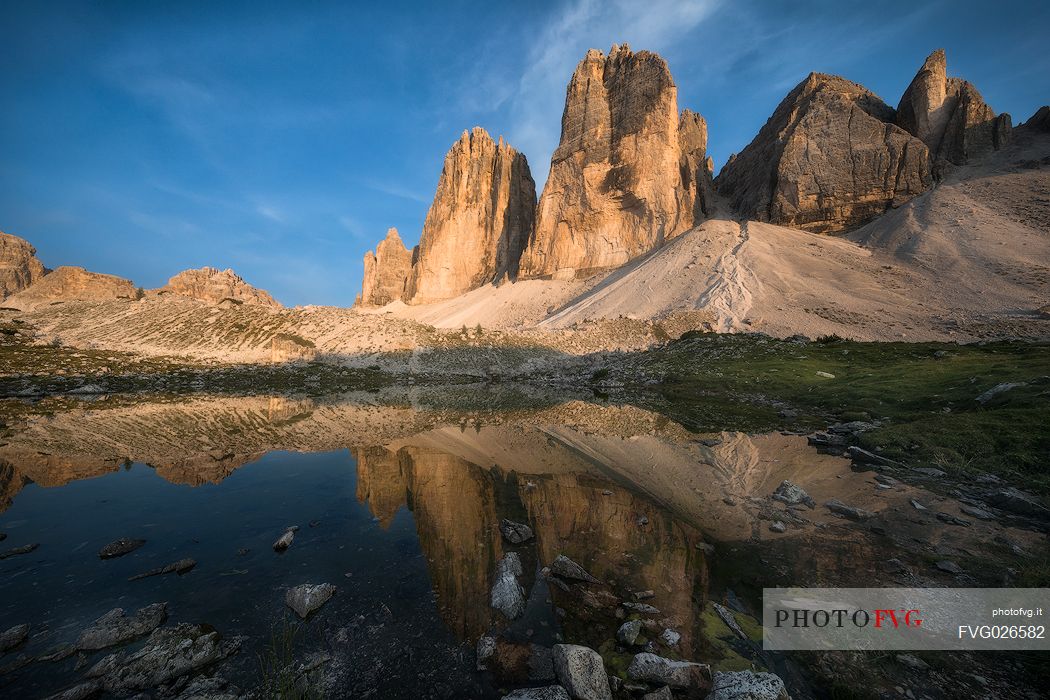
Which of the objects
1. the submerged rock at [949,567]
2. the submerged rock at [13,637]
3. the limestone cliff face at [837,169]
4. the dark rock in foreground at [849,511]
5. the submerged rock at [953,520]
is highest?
the limestone cliff face at [837,169]

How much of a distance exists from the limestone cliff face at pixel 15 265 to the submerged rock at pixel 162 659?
517 feet

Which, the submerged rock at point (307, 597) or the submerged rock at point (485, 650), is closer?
the submerged rock at point (485, 650)

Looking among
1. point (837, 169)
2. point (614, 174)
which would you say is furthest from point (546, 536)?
point (837, 169)

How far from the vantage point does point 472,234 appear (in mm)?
104062

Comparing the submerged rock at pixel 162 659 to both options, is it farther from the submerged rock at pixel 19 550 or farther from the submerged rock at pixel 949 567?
the submerged rock at pixel 949 567

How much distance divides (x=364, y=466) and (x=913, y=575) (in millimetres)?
10786

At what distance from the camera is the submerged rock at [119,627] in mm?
3900

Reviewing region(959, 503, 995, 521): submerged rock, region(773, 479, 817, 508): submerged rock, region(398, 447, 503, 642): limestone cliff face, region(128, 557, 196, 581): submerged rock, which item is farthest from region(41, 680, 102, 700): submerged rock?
region(959, 503, 995, 521): submerged rock

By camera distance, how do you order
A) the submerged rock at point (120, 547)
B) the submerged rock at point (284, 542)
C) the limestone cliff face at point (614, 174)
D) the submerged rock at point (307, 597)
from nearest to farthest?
1. the submerged rock at point (307, 597)
2. the submerged rock at point (120, 547)
3. the submerged rock at point (284, 542)
4. the limestone cliff face at point (614, 174)

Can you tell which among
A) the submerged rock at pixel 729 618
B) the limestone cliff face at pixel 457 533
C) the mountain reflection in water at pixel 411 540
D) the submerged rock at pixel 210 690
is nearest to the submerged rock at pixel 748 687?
the mountain reflection in water at pixel 411 540

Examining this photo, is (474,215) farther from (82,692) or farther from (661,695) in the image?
(661,695)

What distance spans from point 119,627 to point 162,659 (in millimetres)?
913

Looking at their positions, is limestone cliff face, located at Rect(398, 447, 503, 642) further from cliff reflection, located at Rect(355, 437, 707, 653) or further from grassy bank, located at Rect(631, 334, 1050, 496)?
grassy bank, located at Rect(631, 334, 1050, 496)

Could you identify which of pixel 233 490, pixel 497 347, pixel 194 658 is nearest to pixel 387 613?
pixel 194 658
